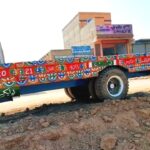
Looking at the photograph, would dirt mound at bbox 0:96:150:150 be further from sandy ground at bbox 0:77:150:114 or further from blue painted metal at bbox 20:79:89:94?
sandy ground at bbox 0:77:150:114

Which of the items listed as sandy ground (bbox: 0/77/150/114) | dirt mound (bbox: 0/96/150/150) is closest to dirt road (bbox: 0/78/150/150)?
dirt mound (bbox: 0/96/150/150)

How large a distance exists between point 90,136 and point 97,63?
9.05 feet

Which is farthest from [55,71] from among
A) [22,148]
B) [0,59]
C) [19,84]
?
[22,148]

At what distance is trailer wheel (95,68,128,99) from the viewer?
812 cm

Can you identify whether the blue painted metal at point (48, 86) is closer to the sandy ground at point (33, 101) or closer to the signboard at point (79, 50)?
the sandy ground at point (33, 101)

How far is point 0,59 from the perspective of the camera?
336 inches

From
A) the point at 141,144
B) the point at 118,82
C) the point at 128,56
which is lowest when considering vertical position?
the point at 141,144

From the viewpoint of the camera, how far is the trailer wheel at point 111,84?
8.12m

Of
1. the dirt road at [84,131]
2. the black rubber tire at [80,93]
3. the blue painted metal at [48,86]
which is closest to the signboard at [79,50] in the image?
the black rubber tire at [80,93]

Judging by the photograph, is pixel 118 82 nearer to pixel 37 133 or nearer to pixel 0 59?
pixel 0 59

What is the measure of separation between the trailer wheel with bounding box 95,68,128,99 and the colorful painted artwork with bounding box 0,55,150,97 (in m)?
0.18

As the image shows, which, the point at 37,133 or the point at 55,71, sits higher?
the point at 55,71

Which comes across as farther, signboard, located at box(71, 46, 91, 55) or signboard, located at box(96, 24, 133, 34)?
signboard, located at box(96, 24, 133, 34)

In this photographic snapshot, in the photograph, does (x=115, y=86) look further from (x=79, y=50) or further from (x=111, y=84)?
(x=79, y=50)
